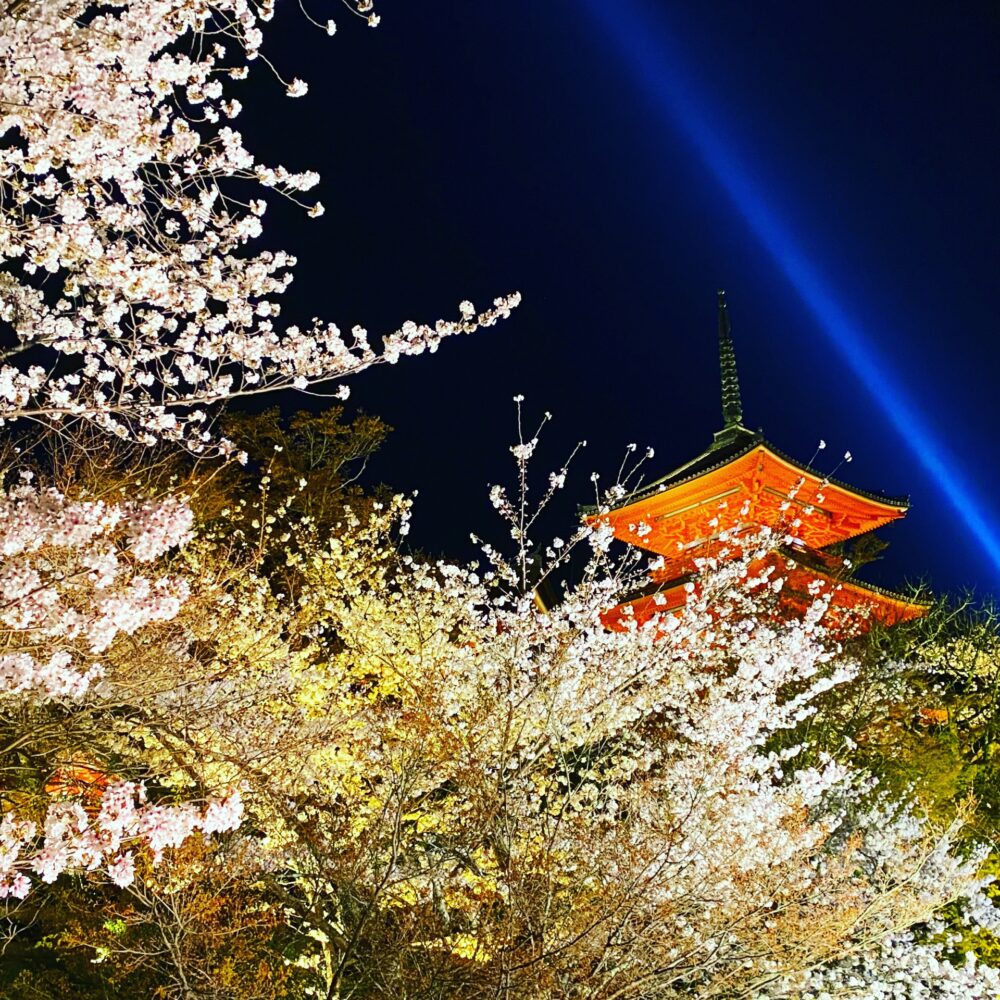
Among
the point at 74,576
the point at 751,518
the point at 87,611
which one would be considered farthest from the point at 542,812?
the point at 751,518

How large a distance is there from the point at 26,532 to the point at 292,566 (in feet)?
39.6

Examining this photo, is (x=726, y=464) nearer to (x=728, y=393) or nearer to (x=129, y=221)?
(x=728, y=393)

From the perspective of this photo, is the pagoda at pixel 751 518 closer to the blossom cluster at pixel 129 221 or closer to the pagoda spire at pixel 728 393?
the pagoda spire at pixel 728 393

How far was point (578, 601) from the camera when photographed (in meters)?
8.95

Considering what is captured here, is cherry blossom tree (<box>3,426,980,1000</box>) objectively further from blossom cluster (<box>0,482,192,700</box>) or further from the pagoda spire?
the pagoda spire

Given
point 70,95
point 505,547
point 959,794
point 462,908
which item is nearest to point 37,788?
point 462,908

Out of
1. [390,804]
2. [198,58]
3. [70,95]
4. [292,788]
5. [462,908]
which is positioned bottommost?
[462,908]

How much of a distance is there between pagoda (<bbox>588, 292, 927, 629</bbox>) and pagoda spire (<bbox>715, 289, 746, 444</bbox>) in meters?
0.09

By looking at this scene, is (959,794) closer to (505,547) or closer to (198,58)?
(198,58)

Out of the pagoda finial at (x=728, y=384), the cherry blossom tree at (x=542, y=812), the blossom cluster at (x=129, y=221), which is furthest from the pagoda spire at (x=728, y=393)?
the blossom cluster at (x=129, y=221)

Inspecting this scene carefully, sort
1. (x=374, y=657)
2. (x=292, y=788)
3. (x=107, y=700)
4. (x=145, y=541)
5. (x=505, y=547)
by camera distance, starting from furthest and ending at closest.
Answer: (x=505, y=547) < (x=374, y=657) < (x=292, y=788) < (x=107, y=700) < (x=145, y=541)

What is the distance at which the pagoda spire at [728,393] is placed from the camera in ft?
61.9

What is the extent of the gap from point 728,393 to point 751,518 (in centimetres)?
410

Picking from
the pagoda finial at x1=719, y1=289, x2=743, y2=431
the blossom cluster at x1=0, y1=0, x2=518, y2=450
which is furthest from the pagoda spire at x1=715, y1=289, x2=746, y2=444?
the blossom cluster at x1=0, y1=0, x2=518, y2=450
